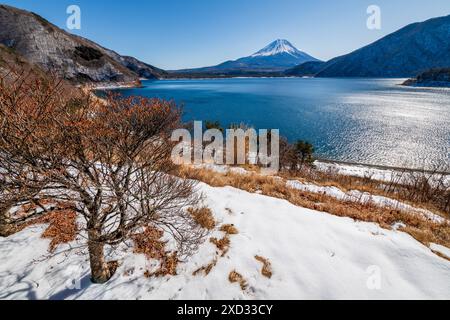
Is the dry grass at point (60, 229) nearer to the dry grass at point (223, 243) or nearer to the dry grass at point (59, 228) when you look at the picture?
the dry grass at point (59, 228)

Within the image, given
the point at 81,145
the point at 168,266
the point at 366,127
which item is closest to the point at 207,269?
the point at 168,266

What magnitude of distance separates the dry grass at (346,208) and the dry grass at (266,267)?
127 inches

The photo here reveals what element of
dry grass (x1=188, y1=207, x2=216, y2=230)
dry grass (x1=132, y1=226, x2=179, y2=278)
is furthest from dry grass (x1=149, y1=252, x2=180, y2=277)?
dry grass (x1=188, y1=207, x2=216, y2=230)

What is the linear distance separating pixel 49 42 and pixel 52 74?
3700 inches

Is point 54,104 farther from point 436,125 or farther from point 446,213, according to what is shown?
point 436,125

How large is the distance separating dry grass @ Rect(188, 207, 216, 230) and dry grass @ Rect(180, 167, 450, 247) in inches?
46.3

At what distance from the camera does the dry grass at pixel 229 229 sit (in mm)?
5523

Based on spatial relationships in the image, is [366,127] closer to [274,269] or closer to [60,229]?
[274,269]

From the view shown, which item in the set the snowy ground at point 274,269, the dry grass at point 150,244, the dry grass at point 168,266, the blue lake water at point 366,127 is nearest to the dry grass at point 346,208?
the snowy ground at point 274,269

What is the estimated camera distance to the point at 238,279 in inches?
167

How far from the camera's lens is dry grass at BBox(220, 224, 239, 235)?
5.52 metres
